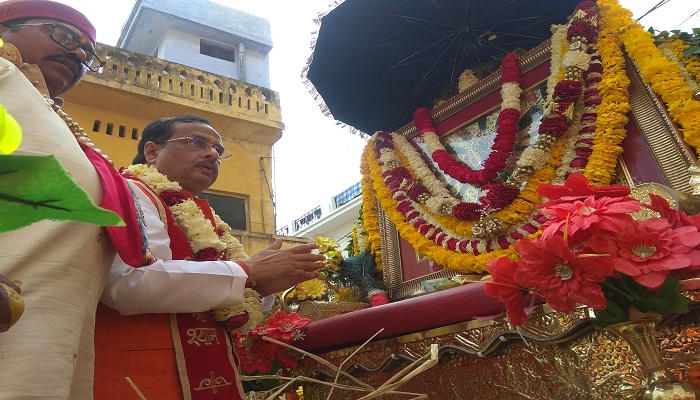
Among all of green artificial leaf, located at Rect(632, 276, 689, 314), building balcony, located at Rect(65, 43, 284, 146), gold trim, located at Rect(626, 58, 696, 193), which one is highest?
building balcony, located at Rect(65, 43, 284, 146)

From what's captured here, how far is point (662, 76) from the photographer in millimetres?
2381

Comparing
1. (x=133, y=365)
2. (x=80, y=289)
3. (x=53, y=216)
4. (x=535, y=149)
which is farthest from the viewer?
(x=535, y=149)

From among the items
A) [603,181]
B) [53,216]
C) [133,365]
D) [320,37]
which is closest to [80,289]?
[133,365]

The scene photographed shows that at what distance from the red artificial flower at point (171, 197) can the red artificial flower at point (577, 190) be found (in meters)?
1.25

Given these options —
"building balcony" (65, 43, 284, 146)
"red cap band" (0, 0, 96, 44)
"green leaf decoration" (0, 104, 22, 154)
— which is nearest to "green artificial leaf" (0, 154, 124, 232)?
"green leaf decoration" (0, 104, 22, 154)

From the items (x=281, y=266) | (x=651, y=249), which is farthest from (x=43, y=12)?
(x=651, y=249)

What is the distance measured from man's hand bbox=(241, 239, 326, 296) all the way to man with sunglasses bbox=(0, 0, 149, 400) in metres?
0.47

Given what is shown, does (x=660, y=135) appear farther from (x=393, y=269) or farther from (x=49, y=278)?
(x=49, y=278)

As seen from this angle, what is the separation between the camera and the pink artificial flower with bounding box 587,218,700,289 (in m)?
1.08

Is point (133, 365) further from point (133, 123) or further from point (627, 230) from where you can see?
point (133, 123)

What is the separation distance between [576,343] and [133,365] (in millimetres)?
1304

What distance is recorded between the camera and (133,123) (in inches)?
388

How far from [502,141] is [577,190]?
64.2 inches

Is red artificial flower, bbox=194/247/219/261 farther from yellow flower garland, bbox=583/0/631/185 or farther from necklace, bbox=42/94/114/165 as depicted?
yellow flower garland, bbox=583/0/631/185
